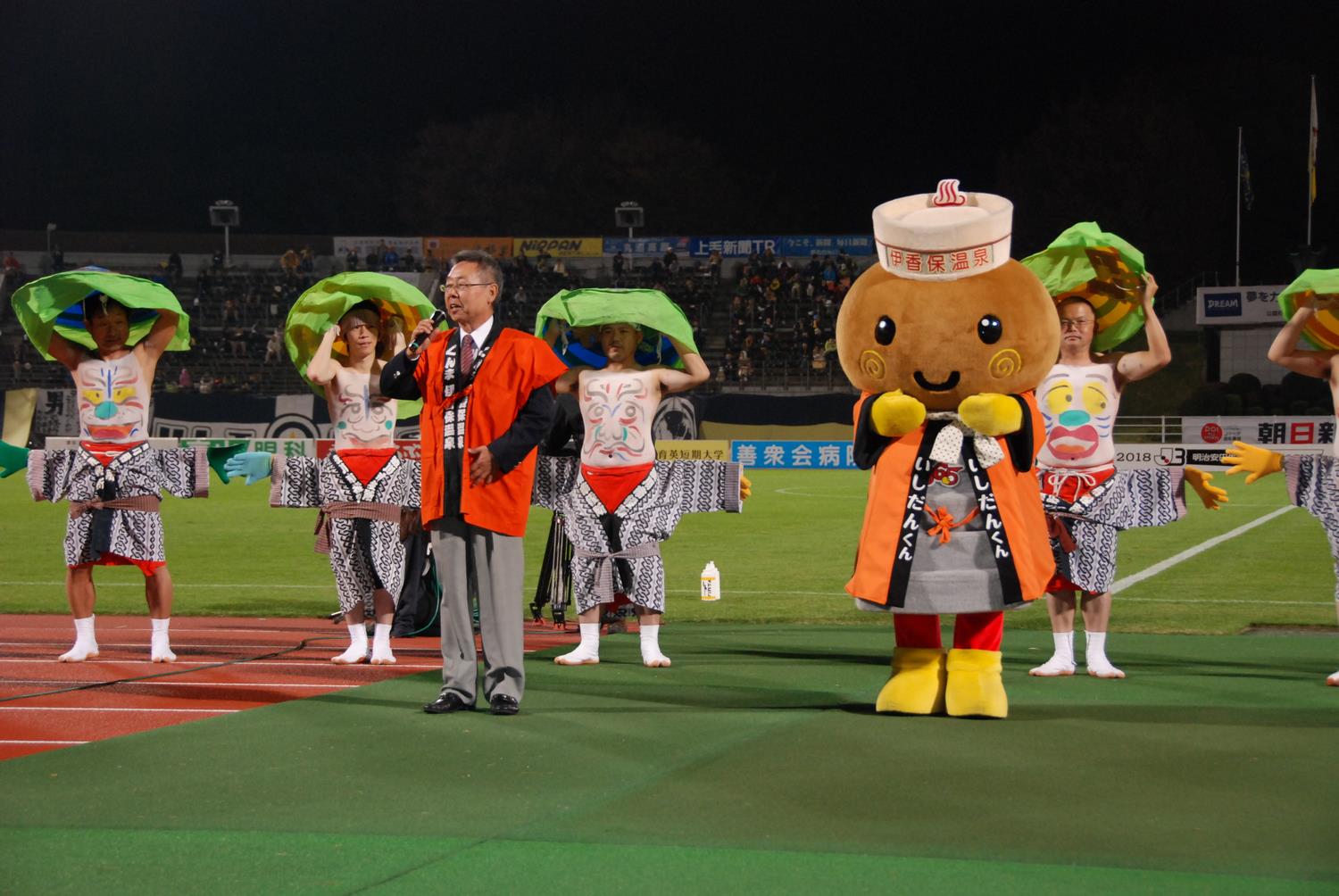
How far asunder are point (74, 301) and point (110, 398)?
0.54m

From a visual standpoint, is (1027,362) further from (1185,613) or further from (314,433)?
(314,433)

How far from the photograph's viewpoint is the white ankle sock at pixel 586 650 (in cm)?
823

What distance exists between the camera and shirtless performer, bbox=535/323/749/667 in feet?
27.2

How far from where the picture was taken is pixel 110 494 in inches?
328

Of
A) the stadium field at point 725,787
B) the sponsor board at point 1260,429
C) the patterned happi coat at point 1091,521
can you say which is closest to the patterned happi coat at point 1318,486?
the patterned happi coat at point 1091,521

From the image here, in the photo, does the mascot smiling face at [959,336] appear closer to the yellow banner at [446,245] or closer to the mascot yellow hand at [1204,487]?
the mascot yellow hand at [1204,487]

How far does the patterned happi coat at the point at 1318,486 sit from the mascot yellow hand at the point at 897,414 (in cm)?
220

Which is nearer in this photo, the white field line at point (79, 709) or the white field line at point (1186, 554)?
the white field line at point (79, 709)

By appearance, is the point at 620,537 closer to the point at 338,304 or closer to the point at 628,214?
the point at 338,304

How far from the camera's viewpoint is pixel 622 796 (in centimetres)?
477

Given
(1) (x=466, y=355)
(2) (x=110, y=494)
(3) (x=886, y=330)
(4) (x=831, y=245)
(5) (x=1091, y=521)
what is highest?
(4) (x=831, y=245)

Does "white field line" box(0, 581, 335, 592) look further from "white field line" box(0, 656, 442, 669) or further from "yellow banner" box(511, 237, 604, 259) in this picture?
"yellow banner" box(511, 237, 604, 259)

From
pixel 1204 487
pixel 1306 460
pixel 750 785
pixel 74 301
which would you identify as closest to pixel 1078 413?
pixel 1204 487

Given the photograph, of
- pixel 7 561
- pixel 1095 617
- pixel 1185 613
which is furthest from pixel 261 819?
pixel 7 561
